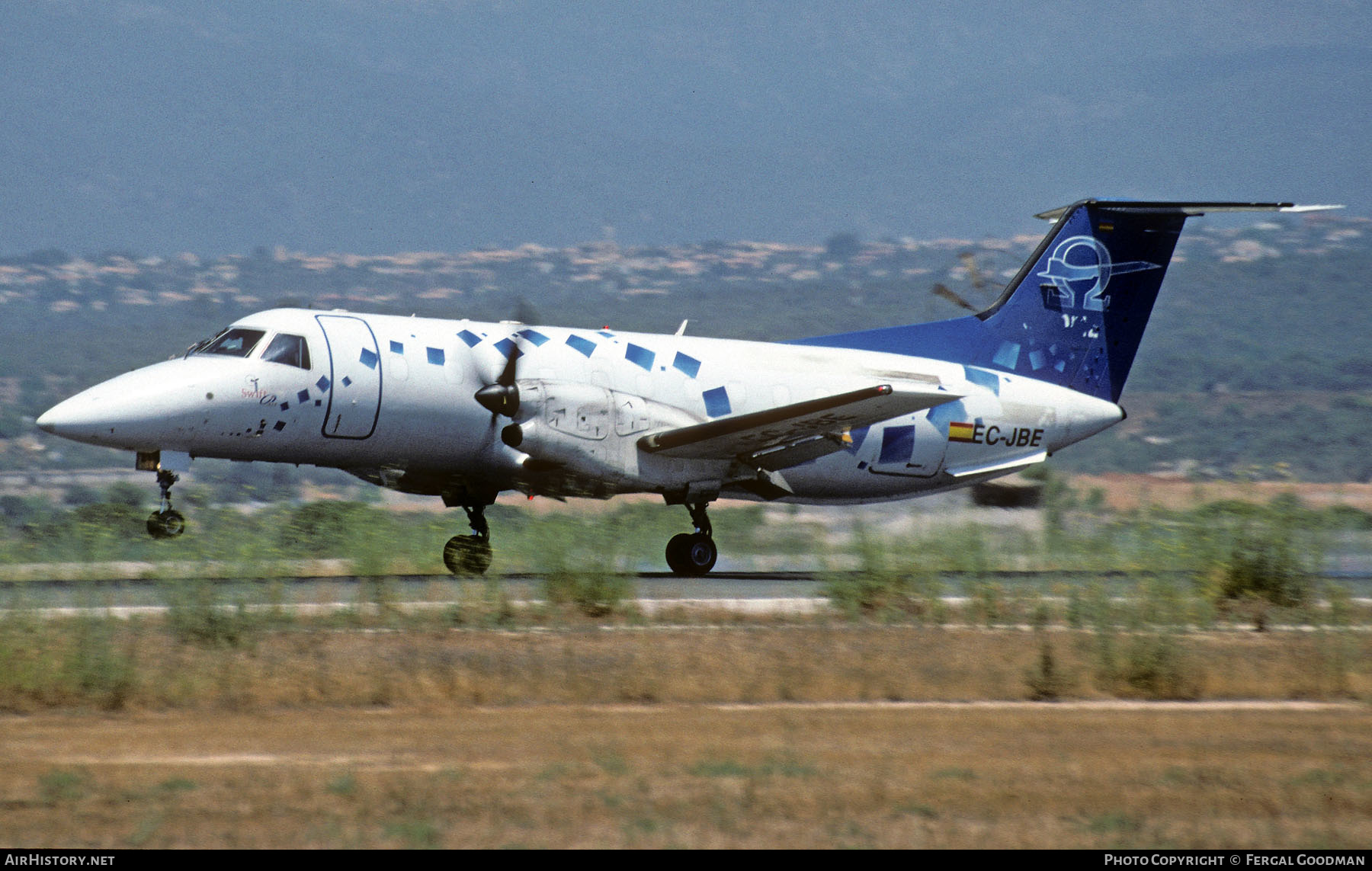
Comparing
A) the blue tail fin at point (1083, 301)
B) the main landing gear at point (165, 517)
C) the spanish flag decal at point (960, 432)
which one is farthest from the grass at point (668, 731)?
the blue tail fin at point (1083, 301)

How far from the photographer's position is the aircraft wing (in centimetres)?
2038

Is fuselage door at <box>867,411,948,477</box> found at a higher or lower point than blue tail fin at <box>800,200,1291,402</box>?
lower

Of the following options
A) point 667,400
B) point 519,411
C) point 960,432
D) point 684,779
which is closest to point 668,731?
point 684,779

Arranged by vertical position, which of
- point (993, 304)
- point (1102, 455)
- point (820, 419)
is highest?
point (993, 304)

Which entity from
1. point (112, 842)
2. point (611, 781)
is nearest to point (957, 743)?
point (611, 781)

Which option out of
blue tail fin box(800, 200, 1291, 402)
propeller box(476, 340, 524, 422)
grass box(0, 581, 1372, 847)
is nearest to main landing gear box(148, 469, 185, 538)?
grass box(0, 581, 1372, 847)

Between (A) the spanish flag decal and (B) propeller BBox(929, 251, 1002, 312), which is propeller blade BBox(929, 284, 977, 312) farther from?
(A) the spanish flag decal

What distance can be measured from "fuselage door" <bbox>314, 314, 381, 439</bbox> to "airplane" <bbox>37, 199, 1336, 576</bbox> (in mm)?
26

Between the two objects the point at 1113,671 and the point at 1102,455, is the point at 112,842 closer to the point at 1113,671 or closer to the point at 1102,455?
the point at 1113,671

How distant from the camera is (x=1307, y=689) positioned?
1331cm

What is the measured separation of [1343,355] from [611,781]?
120 m

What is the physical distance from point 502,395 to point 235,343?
130 inches

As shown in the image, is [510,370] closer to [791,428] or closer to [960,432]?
[791,428]

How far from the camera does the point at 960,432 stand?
23.6 m
